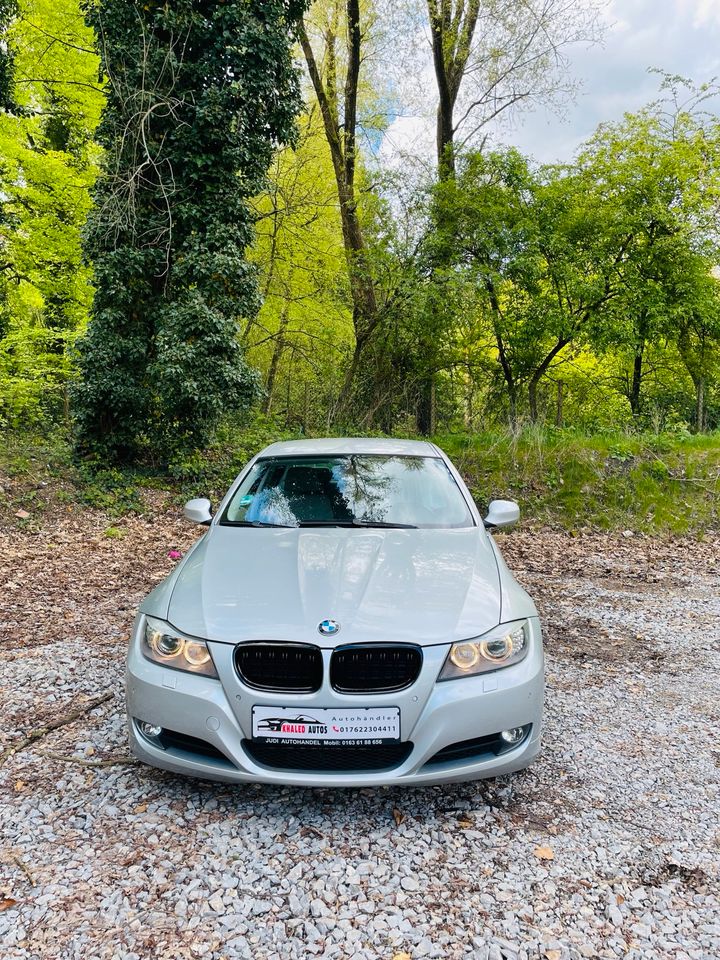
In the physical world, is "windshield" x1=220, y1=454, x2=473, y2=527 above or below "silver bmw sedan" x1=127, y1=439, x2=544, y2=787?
above

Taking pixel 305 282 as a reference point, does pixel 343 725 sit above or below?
below

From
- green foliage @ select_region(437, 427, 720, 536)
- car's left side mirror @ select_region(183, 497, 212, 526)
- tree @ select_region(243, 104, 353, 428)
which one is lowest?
green foliage @ select_region(437, 427, 720, 536)

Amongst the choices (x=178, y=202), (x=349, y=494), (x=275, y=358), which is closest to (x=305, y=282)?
(x=275, y=358)

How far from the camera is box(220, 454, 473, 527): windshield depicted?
3.36 meters

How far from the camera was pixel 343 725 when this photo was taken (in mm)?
2180

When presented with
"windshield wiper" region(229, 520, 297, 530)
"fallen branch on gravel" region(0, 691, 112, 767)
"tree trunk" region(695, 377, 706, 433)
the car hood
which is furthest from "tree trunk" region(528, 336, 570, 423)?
"fallen branch on gravel" region(0, 691, 112, 767)

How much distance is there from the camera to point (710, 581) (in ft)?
19.8

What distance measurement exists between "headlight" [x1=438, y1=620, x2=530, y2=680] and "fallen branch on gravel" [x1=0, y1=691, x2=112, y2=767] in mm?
2171

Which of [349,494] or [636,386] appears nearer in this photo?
[349,494]

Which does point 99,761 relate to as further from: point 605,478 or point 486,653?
point 605,478

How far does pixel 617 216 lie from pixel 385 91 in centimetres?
789

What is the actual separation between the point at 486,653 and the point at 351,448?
6.70ft

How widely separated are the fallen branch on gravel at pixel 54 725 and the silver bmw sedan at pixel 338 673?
89 cm

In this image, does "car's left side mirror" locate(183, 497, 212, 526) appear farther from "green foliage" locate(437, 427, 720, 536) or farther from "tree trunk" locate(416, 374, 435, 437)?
"tree trunk" locate(416, 374, 435, 437)
